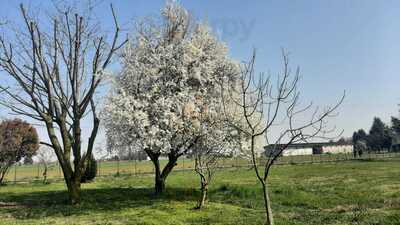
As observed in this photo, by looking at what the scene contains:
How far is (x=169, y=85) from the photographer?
2133 centimetres

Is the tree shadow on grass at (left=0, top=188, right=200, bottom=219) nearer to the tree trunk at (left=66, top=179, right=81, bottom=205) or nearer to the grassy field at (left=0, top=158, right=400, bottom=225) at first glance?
the grassy field at (left=0, top=158, right=400, bottom=225)

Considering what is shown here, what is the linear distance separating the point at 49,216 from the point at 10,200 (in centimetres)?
760

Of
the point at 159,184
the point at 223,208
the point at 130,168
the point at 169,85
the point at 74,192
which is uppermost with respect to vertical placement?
the point at 169,85

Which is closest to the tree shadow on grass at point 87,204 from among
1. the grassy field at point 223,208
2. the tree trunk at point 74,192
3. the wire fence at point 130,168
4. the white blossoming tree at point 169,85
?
the grassy field at point 223,208

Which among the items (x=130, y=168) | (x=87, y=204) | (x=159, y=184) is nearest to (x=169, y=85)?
(x=159, y=184)

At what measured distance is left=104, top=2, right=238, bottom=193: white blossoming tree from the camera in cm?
2039

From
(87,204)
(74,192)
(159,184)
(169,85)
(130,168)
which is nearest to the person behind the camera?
(87,204)

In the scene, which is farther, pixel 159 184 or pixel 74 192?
pixel 159 184

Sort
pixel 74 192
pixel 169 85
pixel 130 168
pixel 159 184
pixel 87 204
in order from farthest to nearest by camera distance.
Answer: pixel 130 168 < pixel 159 184 < pixel 169 85 < pixel 74 192 < pixel 87 204

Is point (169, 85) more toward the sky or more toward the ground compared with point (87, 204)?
more toward the sky

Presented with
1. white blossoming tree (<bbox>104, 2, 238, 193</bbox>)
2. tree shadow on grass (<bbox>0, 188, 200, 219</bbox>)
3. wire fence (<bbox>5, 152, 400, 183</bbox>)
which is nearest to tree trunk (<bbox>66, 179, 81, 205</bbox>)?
tree shadow on grass (<bbox>0, 188, 200, 219</bbox>)

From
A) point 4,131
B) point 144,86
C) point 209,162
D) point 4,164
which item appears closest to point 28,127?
point 4,131

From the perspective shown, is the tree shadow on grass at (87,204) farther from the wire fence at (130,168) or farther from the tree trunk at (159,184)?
the wire fence at (130,168)

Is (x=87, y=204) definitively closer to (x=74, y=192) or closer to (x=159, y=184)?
(x=74, y=192)
